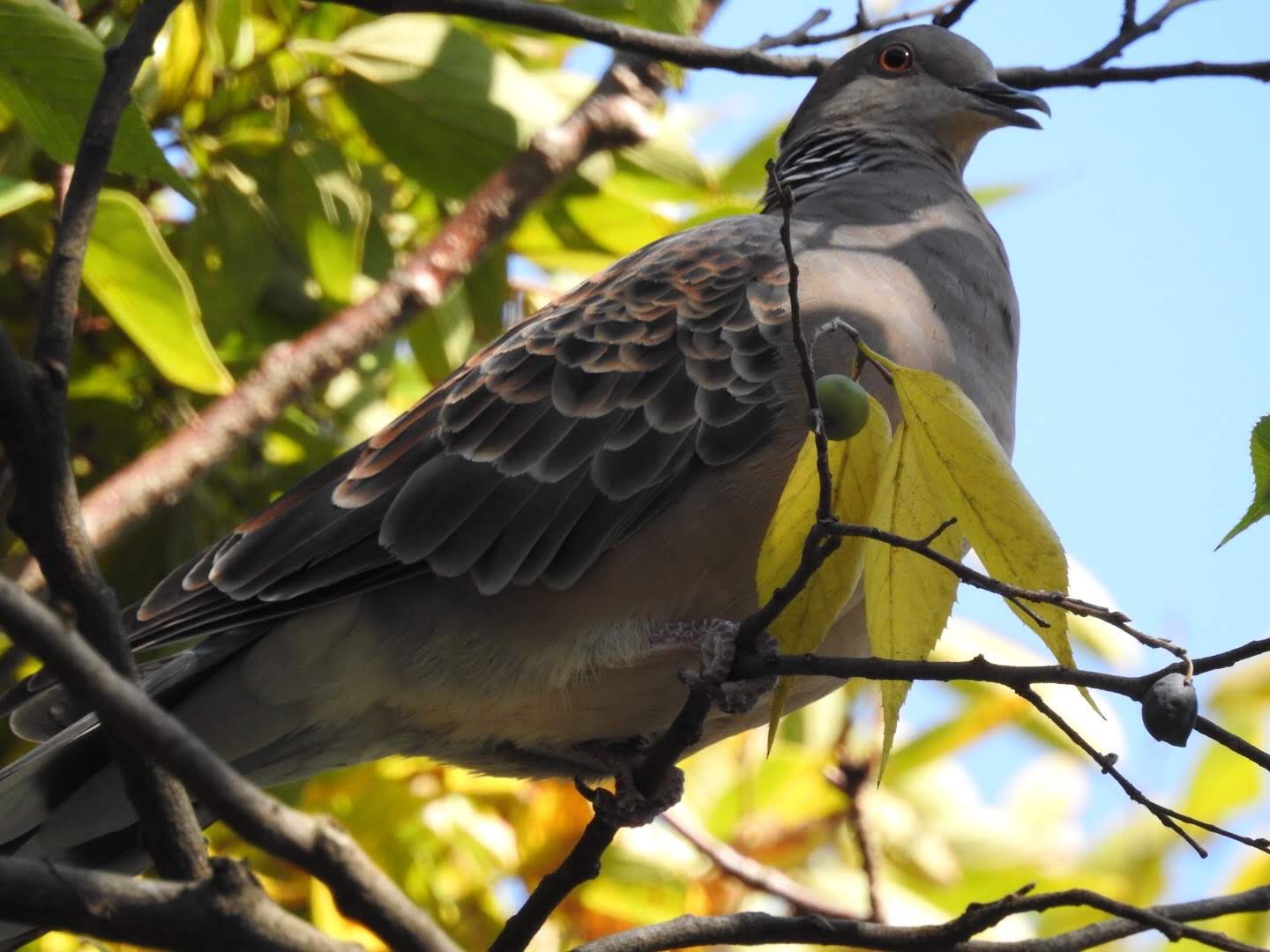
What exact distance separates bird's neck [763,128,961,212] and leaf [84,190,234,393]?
58.3 inches

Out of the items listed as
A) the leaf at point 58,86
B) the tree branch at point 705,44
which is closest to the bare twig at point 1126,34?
the tree branch at point 705,44

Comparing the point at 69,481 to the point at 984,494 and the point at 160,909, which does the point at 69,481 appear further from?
the point at 984,494

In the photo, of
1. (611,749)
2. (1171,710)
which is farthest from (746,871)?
(1171,710)

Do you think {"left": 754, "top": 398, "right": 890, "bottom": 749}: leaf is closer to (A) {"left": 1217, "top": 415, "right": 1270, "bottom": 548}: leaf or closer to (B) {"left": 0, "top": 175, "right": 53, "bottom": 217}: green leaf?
(A) {"left": 1217, "top": 415, "right": 1270, "bottom": 548}: leaf

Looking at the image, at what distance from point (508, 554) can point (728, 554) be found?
38cm

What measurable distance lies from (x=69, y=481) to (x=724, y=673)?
882 mm

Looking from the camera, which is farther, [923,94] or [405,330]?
[923,94]

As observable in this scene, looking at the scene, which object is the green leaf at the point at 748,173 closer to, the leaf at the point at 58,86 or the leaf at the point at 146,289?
the leaf at the point at 146,289

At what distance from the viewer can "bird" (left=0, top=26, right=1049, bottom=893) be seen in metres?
2.72

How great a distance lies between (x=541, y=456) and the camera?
2934 millimetres

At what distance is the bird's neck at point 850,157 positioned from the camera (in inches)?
151

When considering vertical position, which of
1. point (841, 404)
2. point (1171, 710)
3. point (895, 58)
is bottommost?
point (1171, 710)

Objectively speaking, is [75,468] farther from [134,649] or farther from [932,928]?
[932,928]

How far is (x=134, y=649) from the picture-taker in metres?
2.80
